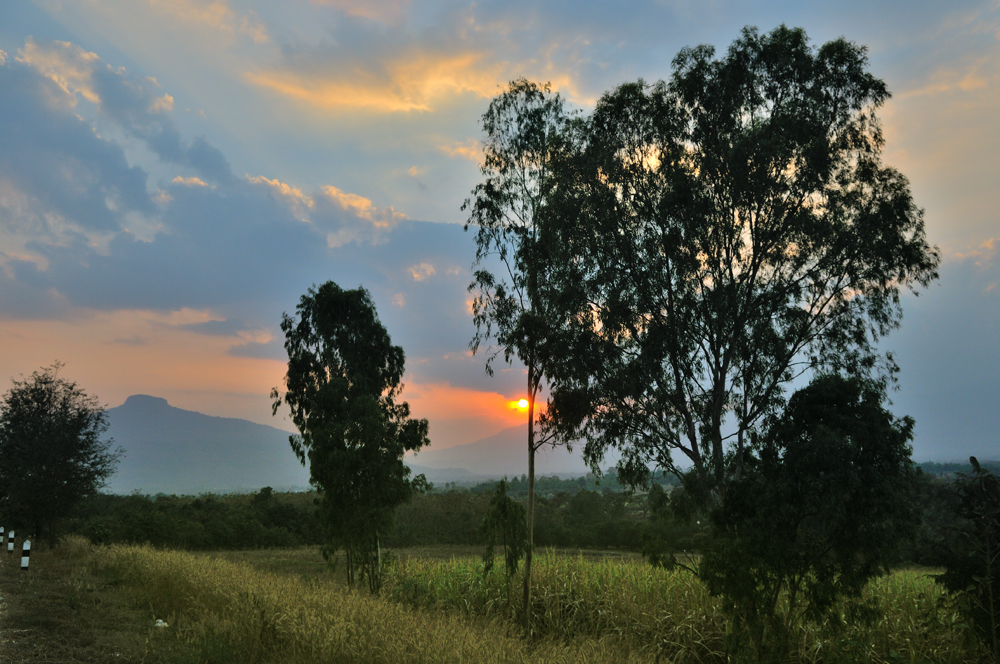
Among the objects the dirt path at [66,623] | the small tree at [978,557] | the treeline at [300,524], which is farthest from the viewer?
the treeline at [300,524]

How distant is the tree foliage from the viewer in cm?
953

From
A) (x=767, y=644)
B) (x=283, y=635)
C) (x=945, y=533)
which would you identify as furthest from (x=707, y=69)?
(x=283, y=635)

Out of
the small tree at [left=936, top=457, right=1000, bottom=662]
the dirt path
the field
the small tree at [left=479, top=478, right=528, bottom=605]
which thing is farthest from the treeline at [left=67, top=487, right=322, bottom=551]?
the small tree at [left=936, top=457, right=1000, bottom=662]

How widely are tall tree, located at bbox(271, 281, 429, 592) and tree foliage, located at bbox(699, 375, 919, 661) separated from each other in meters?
8.34

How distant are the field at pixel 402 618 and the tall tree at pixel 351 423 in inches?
80.5

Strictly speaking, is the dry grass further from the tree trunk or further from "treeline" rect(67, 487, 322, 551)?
"treeline" rect(67, 487, 322, 551)

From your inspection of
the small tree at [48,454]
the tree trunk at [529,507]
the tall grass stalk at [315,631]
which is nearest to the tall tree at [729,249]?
the tree trunk at [529,507]

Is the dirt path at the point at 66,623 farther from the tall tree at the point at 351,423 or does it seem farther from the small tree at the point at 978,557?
the small tree at the point at 978,557

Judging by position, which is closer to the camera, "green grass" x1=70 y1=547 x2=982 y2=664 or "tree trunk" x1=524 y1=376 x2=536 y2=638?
"green grass" x1=70 y1=547 x2=982 y2=664

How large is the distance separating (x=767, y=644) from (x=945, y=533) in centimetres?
347

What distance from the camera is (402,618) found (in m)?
9.74

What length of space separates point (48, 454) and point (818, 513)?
28.2 metres

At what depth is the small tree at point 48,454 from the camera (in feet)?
78.6

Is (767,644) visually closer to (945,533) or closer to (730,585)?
(730,585)
